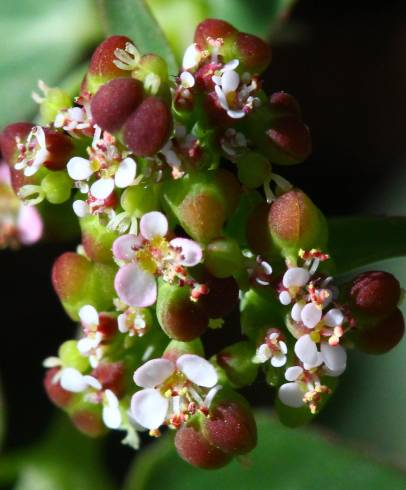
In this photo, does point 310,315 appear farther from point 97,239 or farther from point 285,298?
point 97,239

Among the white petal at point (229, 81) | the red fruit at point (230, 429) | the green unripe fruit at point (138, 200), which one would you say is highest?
the white petal at point (229, 81)

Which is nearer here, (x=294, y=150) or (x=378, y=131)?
(x=294, y=150)

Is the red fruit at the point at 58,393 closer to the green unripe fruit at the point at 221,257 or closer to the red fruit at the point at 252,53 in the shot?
the green unripe fruit at the point at 221,257

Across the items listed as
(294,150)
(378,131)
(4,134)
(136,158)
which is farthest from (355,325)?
(378,131)

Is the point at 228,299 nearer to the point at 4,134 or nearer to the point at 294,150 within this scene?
the point at 294,150

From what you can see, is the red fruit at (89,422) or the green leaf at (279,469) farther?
the green leaf at (279,469)

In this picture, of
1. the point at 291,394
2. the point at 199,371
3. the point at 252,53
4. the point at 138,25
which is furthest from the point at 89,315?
the point at 138,25

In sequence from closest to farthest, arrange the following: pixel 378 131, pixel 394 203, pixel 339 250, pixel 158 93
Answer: pixel 158 93
pixel 339 250
pixel 394 203
pixel 378 131

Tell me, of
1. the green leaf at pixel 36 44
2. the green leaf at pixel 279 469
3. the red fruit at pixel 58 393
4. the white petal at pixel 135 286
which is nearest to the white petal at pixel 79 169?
the white petal at pixel 135 286
